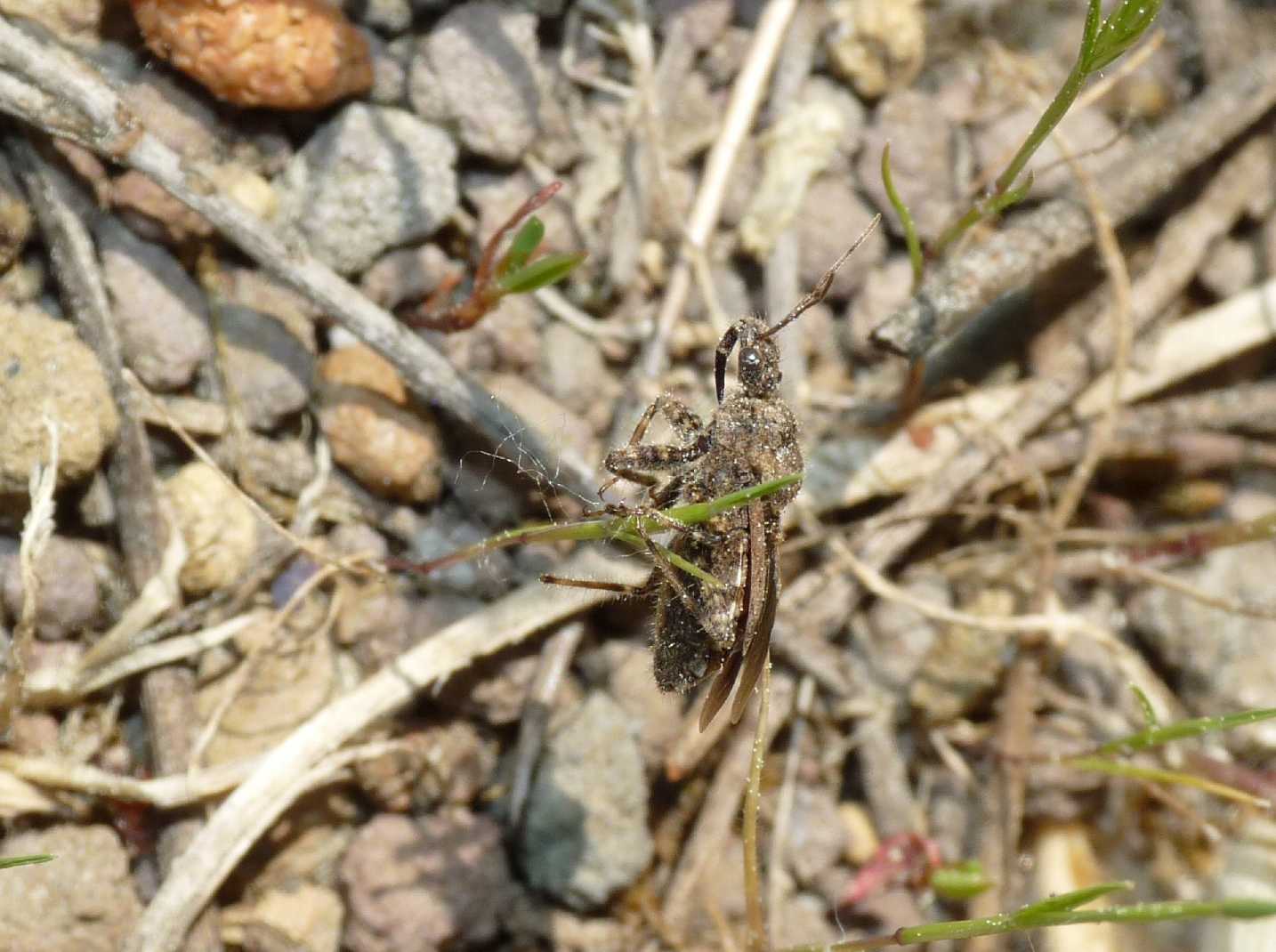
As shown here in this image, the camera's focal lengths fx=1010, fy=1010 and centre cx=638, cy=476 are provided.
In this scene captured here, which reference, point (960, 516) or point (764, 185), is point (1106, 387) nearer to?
point (960, 516)

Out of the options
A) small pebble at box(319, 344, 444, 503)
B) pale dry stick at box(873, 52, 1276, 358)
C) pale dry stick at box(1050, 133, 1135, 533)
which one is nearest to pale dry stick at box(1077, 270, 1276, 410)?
pale dry stick at box(1050, 133, 1135, 533)

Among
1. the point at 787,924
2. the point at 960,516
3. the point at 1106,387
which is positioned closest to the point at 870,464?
the point at 960,516

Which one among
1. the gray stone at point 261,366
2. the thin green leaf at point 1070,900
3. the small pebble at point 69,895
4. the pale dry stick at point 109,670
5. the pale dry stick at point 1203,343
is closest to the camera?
the thin green leaf at point 1070,900

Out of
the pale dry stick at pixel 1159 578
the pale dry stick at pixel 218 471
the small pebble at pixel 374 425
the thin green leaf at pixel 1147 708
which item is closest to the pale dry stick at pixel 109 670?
the pale dry stick at pixel 218 471

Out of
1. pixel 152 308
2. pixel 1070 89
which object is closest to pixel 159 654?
pixel 152 308

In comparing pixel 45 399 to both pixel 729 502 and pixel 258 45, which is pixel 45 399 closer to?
pixel 258 45

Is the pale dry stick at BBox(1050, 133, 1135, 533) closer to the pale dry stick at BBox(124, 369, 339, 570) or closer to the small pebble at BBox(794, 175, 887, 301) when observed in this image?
the small pebble at BBox(794, 175, 887, 301)

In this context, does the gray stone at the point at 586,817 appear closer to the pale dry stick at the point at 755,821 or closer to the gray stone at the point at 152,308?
the pale dry stick at the point at 755,821
